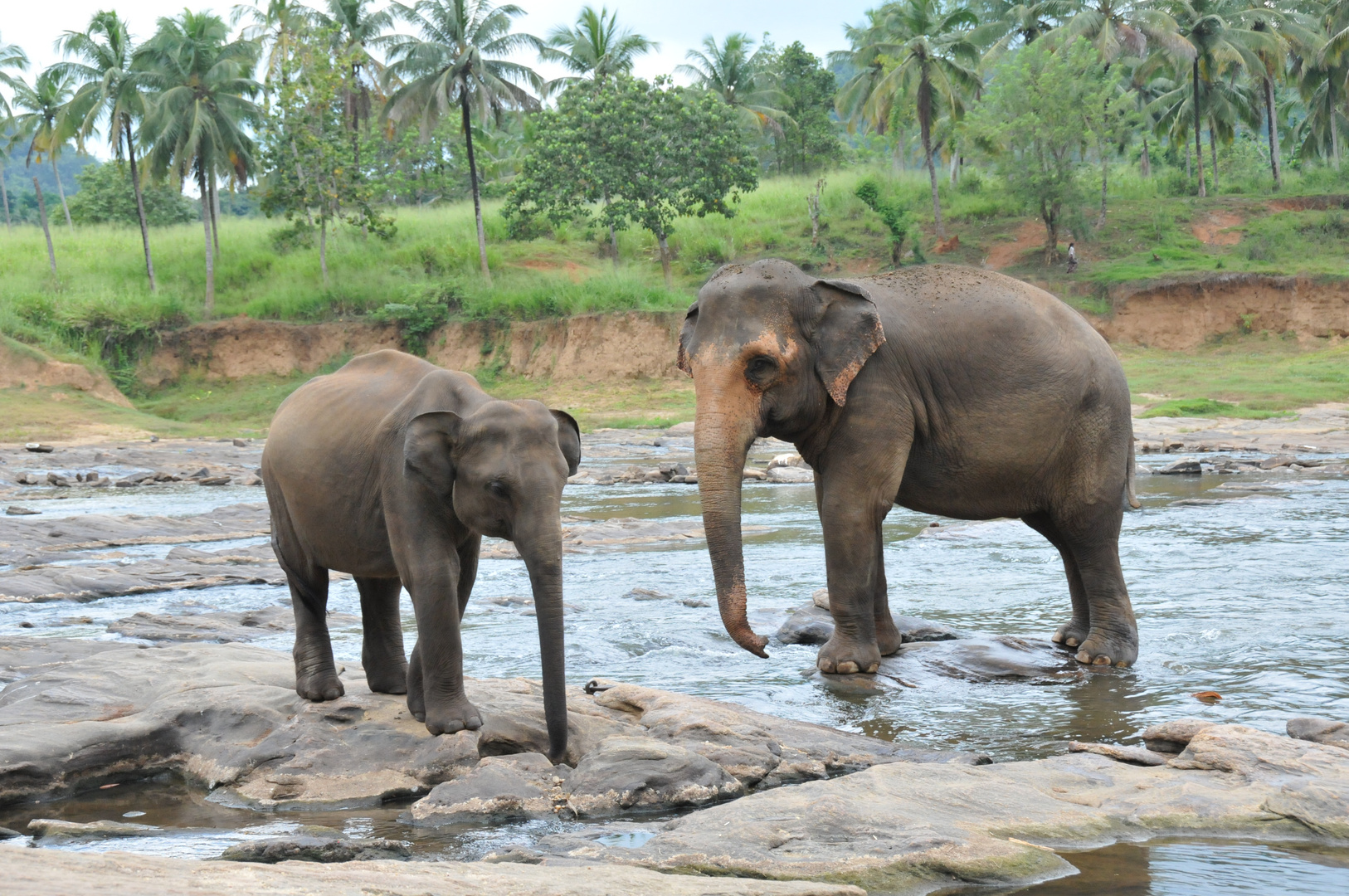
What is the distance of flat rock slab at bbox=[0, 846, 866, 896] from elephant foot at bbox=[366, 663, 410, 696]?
2.47 meters

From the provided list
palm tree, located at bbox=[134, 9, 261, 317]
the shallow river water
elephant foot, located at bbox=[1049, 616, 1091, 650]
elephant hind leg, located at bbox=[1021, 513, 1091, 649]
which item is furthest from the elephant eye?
palm tree, located at bbox=[134, 9, 261, 317]

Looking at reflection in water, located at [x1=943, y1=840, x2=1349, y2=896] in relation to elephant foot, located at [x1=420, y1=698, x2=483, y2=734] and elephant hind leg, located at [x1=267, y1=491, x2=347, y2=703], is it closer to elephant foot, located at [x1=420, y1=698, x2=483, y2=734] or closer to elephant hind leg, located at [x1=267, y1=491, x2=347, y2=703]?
elephant foot, located at [x1=420, y1=698, x2=483, y2=734]

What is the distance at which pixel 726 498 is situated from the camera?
20.0 ft

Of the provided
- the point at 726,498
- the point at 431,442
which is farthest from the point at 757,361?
the point at 431,442

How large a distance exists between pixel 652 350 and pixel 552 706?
3222 centimetres

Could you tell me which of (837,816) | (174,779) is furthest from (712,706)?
(174,779)

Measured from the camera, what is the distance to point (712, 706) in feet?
18.3

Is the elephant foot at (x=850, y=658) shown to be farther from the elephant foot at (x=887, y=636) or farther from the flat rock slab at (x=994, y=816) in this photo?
the flat rock slab at (x=994, y=816)

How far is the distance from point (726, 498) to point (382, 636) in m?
1.74

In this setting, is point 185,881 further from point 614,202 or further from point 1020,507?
point 614,202

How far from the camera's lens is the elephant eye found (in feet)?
20.9

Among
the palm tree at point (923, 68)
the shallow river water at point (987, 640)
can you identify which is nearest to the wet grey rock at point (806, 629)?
the shallow river water at point (987, 640)

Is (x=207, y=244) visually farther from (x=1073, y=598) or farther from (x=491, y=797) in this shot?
(x=491, y=797)

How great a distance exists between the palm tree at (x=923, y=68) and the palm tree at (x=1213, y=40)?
7.56m
